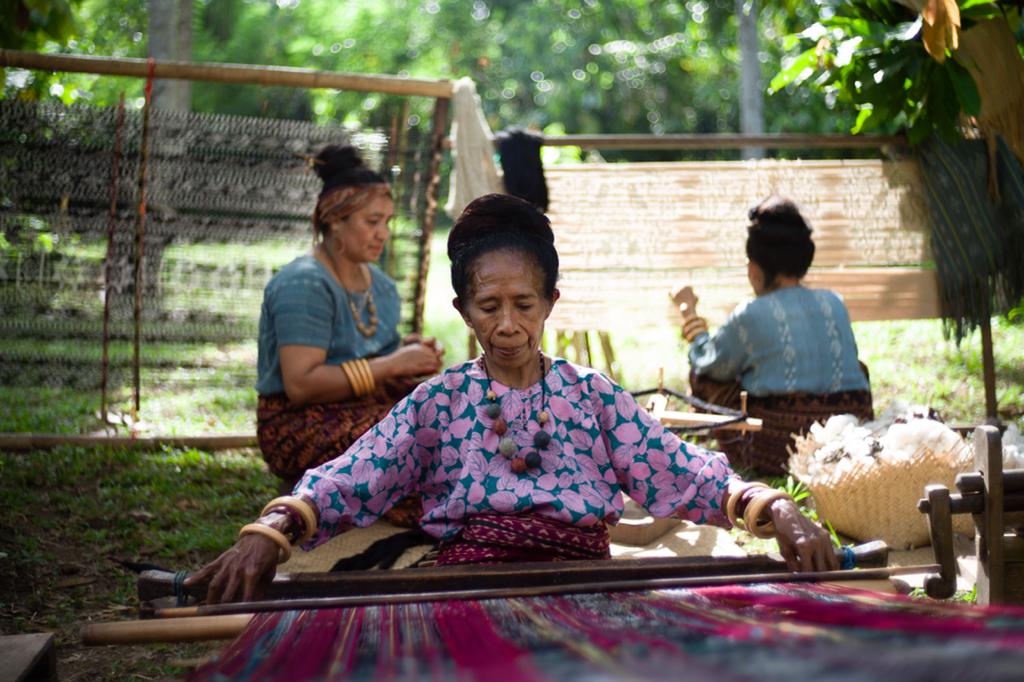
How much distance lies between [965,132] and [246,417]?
4432mm

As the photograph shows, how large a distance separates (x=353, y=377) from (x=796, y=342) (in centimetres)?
210

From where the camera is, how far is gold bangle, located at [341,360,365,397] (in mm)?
4695

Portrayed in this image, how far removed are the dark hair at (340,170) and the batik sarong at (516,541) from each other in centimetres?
256

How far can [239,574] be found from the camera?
2324 mm

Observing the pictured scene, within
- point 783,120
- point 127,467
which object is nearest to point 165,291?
point 127,467

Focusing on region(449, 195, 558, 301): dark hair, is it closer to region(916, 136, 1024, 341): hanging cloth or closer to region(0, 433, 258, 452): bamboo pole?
region(0, 433, 258, 452): bamboo pole


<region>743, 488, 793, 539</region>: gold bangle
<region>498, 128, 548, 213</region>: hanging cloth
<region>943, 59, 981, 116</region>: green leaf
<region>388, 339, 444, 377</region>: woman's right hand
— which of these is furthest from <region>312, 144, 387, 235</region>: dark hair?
<region>743, 488, 793, 539</region>: gold bangle

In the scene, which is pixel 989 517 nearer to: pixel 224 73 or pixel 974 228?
pixel 974 228

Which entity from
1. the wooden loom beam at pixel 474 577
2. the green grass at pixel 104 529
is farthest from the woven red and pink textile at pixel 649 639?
the green grass at pixel 104 529

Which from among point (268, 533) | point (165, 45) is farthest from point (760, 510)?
point (165, 45)

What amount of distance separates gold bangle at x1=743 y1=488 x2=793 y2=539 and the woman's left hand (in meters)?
0.03

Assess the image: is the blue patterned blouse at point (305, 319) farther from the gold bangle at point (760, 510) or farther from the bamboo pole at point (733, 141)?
the gold bangle at point (760, 510)

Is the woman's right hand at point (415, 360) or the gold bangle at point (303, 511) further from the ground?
the woman's right hand at point (415, 360)

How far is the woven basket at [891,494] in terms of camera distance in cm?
451
